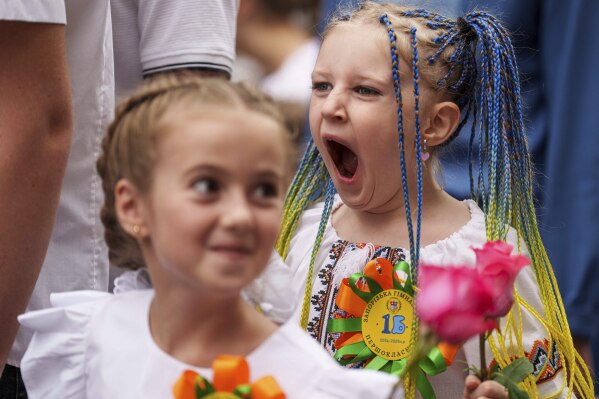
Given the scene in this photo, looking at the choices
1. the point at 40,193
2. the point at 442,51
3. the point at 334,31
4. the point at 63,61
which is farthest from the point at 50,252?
the point at 442,51

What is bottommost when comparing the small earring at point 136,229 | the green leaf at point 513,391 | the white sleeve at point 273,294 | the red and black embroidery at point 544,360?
the red and black embroidery at point 544,360

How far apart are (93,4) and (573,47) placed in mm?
1471

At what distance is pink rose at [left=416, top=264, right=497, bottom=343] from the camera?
1298 millimetres

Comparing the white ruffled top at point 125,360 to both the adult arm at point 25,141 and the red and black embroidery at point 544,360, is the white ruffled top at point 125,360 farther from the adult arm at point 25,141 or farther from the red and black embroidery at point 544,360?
the red and black embroidery at point 544,360

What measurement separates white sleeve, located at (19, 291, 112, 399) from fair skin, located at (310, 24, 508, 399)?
767 millimetres

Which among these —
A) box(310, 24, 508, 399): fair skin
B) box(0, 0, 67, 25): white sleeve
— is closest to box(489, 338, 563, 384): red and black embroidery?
box(310, 24, 508, 399): fair skin

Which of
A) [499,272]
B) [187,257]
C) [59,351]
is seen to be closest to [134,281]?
[59,351]

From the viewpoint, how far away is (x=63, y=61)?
178 cm

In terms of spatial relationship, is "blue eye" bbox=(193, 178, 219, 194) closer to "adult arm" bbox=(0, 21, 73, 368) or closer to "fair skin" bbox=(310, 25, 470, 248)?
"adult arm" bbox=(0, 21, 73, 368)

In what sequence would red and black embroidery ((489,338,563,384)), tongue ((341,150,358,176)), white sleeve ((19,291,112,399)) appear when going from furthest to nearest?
1. tongue ((341,150,358,176))
2. red and black embroidery ((489,338,563,384))
3. white sleeve ((19,291,112,399))

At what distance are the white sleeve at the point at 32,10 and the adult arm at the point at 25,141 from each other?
2 centimetres

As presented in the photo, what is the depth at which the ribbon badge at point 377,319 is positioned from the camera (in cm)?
214

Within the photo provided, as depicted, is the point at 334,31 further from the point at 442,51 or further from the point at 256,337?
the point at 256,337

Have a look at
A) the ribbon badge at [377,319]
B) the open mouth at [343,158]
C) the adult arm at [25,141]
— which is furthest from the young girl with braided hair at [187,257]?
the open mouth at [343,158]
